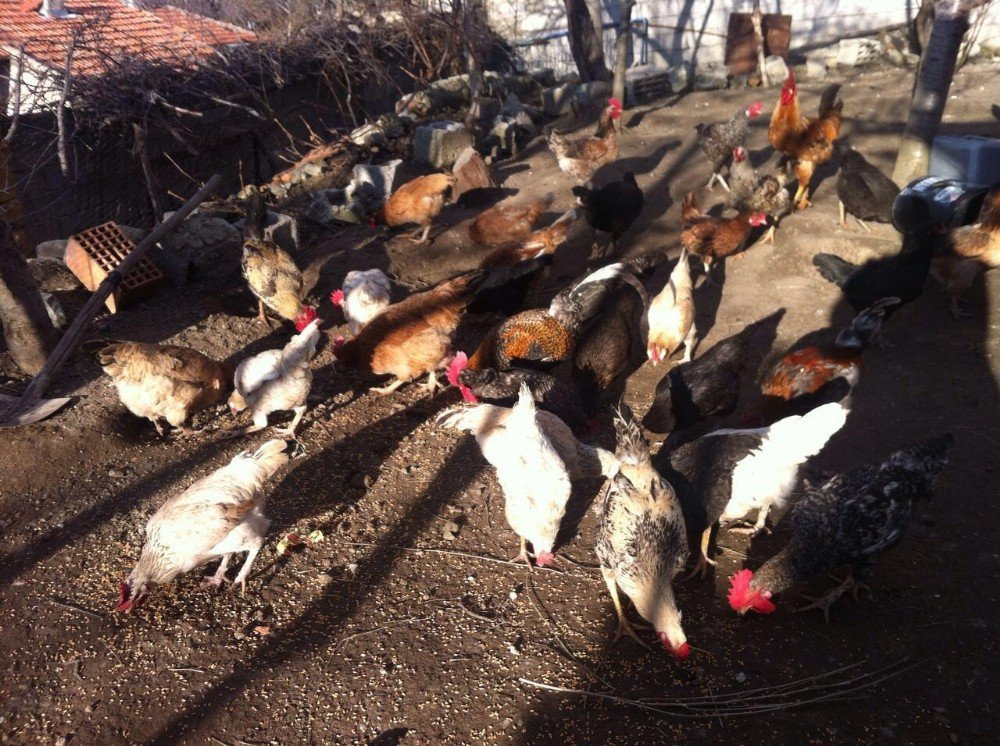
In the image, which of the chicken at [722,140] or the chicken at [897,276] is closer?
the chicken at [897,276]

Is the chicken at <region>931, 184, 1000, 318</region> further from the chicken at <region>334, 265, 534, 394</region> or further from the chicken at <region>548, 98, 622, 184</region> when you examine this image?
the chicken at <region>548, 98, 622, 184</region>

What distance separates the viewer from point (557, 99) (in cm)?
1298

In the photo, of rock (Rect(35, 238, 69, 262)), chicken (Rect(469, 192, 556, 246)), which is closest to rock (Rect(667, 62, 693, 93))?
chicken (Rect(469, 192, 556, 246))

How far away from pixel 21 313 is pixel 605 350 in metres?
4.81

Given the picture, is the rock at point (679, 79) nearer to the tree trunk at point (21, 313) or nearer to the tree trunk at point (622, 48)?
the tree trunk at point (622, 48)

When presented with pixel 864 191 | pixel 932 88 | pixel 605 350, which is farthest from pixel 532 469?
pixel 932 88

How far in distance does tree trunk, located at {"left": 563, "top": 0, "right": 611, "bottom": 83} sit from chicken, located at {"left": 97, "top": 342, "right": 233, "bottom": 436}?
12.0m

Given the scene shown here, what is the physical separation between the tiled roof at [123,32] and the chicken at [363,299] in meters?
5.22

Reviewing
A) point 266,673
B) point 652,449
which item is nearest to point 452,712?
point 266,673

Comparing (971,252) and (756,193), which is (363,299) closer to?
(756,193)

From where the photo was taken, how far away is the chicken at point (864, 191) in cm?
671

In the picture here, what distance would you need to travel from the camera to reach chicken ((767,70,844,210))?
750 centimetres

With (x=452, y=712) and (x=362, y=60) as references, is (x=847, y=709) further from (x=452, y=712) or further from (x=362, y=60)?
(x=362, y=60)

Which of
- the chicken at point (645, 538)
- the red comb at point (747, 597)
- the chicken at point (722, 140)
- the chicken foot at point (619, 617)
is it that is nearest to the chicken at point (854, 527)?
the red comb at point (747, 597)
